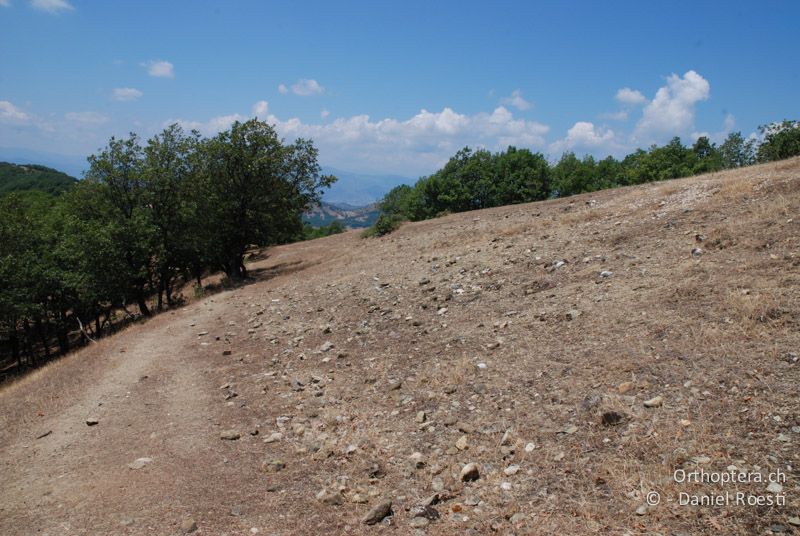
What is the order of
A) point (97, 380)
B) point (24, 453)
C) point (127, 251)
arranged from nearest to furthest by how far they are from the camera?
point (24, 453) → point (97, 380) → point (127, 251)

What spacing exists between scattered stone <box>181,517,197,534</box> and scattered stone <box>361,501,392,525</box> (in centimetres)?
198

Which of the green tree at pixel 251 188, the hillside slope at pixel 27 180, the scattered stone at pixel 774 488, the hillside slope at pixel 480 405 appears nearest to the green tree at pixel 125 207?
the green tree at pixel 251 188

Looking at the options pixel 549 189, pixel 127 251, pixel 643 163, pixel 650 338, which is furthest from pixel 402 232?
pixel 643 163

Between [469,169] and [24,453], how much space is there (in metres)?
49.2

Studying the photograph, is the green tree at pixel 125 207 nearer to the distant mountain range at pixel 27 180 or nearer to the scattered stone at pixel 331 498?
the scattered stone at pixel 331 498

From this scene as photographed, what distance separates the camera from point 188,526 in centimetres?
554

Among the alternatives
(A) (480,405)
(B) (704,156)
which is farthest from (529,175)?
(A) (480,405)

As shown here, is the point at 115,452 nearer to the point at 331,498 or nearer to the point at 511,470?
the point at 331,498

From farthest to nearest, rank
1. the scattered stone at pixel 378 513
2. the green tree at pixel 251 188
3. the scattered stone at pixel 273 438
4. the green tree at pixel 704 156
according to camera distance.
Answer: the green tree at pixel 704 156 → the green tree at pixel 251 188 → the scattered stone at pixel 273 438 → the scattered stone at pixel 378 513

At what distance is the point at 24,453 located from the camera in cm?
854

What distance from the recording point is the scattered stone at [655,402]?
6.03 m

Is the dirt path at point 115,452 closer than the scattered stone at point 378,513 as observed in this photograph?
No

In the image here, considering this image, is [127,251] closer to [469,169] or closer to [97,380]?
[97,380]

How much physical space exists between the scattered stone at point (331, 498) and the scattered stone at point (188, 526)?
1.44 meters
